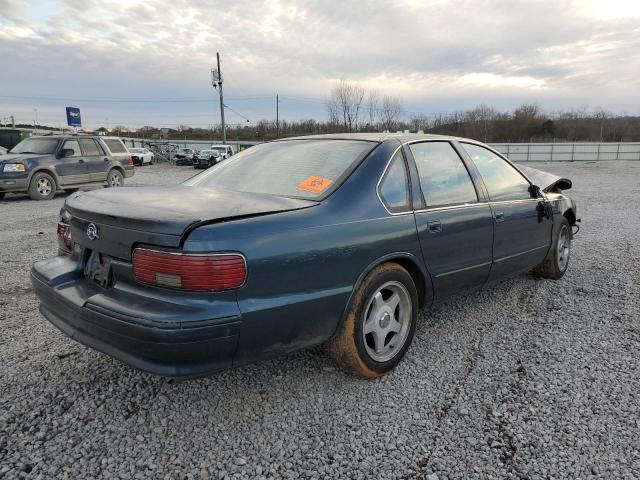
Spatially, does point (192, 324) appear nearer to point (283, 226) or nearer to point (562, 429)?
point (283, 226)

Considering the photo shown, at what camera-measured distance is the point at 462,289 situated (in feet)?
11.3

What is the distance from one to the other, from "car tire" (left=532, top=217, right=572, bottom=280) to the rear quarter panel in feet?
8.42

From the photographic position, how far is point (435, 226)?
308 cm

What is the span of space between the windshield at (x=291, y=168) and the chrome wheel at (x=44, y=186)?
10206 mm

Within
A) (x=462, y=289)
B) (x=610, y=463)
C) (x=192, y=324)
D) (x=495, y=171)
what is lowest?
(x=610, y=463)

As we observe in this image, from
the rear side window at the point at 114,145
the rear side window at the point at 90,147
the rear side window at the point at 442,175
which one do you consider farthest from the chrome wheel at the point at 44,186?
the rear side window at the point at 442,175

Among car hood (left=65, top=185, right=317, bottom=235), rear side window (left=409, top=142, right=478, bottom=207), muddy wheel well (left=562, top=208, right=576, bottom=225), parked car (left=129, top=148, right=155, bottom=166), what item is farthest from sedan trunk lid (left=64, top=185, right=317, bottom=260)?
parked car (left=129, top=148, right=155, bottom=166)

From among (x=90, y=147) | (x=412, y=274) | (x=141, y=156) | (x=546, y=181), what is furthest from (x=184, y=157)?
(x=412, y=274)

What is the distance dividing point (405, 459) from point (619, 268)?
14.8 feet

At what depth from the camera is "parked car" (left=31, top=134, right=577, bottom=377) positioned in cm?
208

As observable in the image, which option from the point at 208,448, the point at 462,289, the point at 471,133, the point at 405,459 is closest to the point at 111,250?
the point at 208,448

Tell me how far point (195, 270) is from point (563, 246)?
4.33 meters

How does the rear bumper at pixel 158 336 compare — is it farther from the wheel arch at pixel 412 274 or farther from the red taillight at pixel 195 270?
the wheel arch at pixel 412 274

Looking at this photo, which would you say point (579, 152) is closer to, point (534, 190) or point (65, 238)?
point (534, 190)
